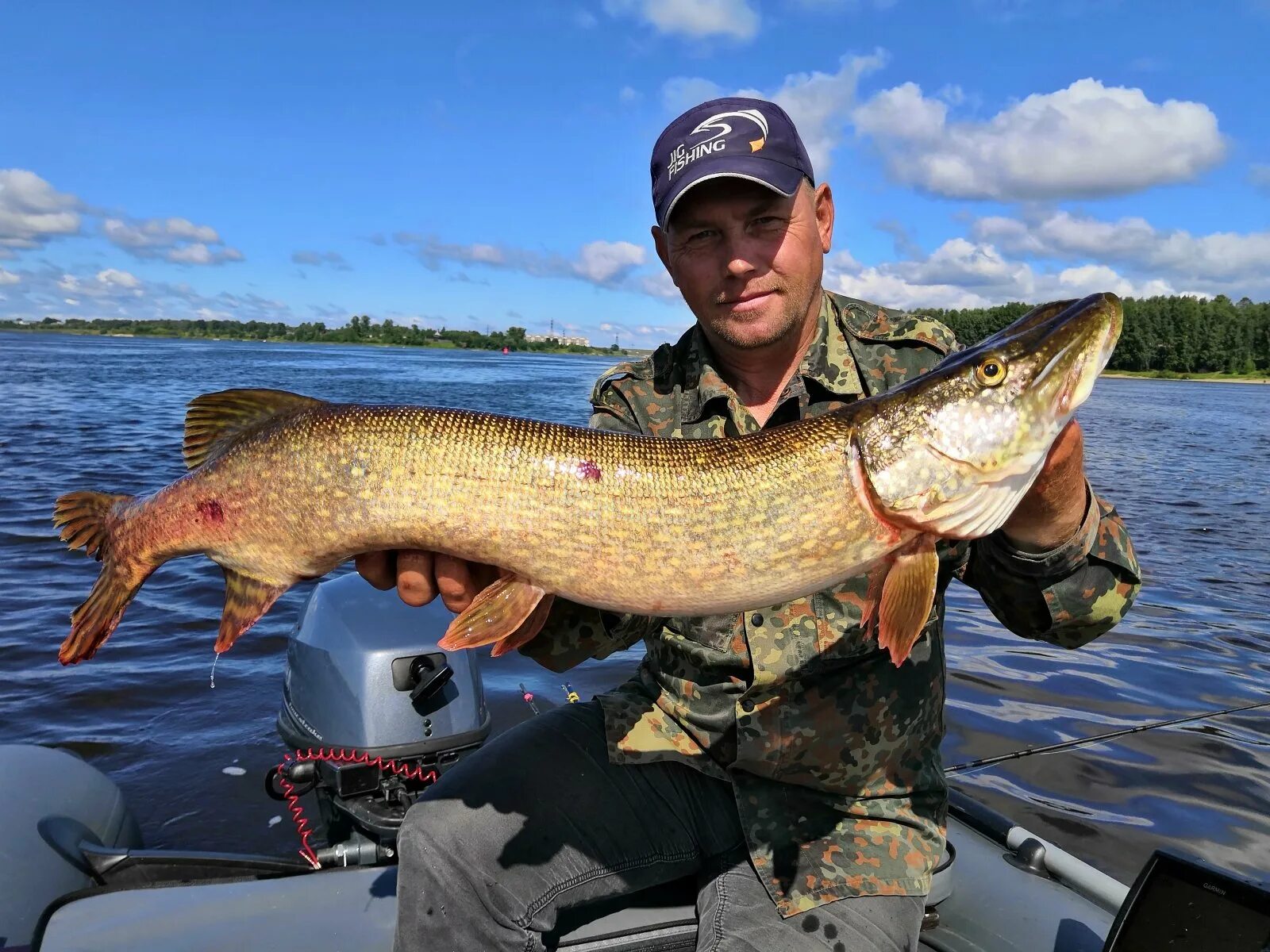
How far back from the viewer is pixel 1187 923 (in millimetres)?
2098

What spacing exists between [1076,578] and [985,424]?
61cm

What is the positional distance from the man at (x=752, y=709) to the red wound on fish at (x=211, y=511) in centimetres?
47

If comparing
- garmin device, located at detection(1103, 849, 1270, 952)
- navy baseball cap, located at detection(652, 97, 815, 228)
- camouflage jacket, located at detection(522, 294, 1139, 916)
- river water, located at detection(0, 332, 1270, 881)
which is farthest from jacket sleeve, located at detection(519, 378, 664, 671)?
river water, located at detection(0, 332, 1270, 881)

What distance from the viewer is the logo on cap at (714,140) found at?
289 cm

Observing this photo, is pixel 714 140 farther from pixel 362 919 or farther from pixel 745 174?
pixel 362 919

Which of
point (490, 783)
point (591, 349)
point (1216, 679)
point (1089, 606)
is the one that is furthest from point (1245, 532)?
point (591, 349)

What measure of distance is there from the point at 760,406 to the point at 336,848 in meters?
2.36

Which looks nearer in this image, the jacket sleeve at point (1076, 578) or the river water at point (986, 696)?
the jacket sleeve at point (1076, 578)

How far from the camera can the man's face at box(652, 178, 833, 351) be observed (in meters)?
2.91

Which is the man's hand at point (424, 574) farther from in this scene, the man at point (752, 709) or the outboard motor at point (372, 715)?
the outboard motor at point (372, 715)

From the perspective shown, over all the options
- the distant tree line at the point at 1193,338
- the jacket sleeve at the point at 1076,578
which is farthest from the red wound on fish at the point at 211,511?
the distant tree line at the point at 1193,338

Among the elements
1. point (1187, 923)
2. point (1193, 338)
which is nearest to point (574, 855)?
point (1187, 923)

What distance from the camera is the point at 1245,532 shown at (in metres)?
12.9

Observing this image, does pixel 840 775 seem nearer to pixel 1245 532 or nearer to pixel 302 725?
pixel 302 725
